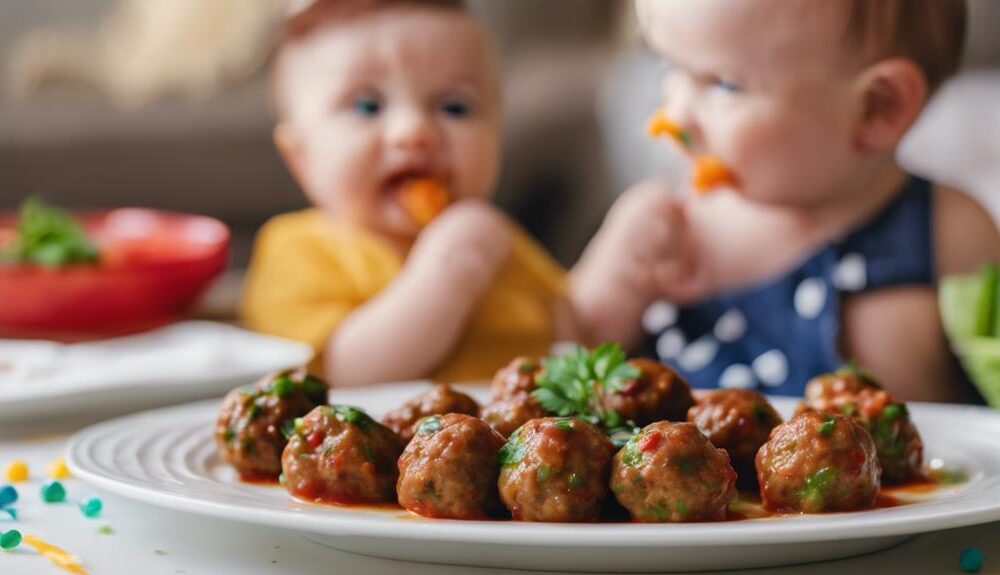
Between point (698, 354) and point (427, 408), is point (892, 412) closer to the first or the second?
point (427, 408)

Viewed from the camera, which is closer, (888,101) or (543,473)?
(543,473)

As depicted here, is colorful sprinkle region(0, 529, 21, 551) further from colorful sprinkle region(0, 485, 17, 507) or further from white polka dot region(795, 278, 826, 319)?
white polka dot region(795, 278, 826, 319)

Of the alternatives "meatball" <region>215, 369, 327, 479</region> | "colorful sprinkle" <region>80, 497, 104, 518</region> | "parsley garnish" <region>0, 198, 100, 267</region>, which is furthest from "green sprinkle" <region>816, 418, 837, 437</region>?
"parsley garnish" <region>0, 198, 100, 267</region>

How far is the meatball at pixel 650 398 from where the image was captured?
0.85 m

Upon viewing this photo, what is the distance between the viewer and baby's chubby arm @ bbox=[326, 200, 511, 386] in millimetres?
1419

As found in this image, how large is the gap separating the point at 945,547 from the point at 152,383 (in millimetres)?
709

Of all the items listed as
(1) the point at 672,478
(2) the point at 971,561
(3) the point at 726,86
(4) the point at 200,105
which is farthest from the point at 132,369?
(4) the point at 200,105

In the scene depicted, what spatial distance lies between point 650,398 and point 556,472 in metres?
0.16

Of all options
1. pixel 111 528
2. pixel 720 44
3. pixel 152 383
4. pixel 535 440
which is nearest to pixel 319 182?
pixel 152 383

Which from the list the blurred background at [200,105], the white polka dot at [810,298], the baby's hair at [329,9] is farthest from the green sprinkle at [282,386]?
the blurred background at [200,105]

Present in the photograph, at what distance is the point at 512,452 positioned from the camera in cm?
73

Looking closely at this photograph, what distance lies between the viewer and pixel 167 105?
2867 millimetres

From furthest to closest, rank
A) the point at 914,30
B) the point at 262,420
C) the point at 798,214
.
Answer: the point at 798,214, the point at 914,30, the point at 262,420

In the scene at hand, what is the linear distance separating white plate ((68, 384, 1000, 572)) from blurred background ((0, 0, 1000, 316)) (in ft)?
6.04
